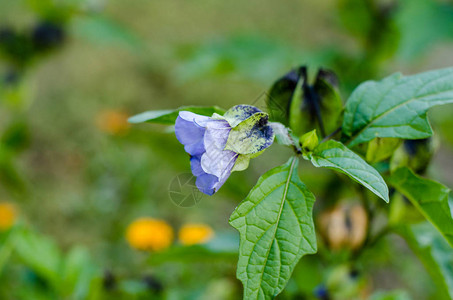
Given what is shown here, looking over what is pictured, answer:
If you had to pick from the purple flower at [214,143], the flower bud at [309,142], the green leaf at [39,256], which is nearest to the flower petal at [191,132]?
the purple flower at [214,143]

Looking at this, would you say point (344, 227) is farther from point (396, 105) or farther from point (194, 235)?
point (194, 235)

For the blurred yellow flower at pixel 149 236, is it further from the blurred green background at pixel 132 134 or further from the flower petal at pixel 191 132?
the flower petal at pixel 191 132

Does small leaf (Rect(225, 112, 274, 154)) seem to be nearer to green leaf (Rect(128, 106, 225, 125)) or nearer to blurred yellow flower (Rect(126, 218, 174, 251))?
green leaf (Rect(128, 106, 225, 125))

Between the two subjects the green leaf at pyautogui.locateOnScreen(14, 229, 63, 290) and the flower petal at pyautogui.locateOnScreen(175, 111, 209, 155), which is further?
the green leaf at pyautogui.locateOnScreen(14, 229, 63, 290)

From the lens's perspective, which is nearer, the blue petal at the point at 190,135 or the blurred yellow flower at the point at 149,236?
the blue petal at the point at 190,135

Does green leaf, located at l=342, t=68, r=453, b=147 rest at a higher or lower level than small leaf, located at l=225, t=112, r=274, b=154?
→ lower

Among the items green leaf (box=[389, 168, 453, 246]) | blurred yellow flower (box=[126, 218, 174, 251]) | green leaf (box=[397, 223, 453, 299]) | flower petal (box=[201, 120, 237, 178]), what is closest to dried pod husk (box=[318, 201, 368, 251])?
green leaf (box=[397, 223, 453, 299])
